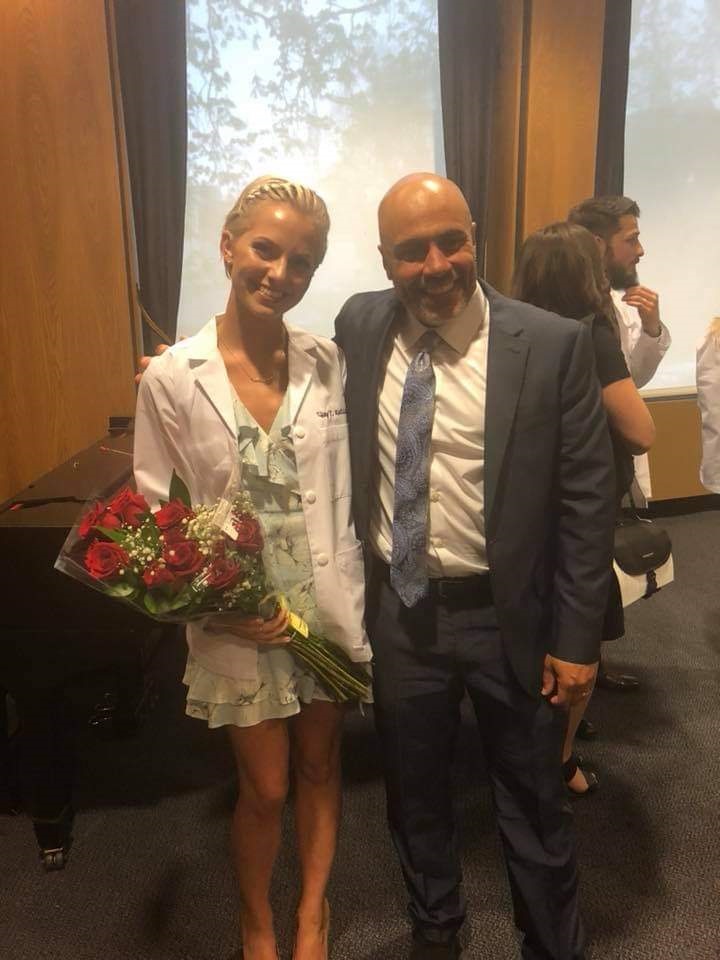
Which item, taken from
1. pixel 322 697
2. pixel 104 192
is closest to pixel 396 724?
pixel 322 697

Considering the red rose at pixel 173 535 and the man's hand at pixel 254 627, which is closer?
the red rose at pixel 173 535

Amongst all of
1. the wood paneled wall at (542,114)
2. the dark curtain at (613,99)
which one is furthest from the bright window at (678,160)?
the wood paneled wall at (542,114)

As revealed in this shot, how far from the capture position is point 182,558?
129 cm

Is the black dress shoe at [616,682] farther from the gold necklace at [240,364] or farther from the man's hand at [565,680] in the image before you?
the gold necklace at [240,364]

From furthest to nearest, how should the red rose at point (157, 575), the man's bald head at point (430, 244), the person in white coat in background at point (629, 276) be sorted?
the person in white coat in background at point (629, 276), the man's bald head at point (430, 244), the red rose at point (157, 575)

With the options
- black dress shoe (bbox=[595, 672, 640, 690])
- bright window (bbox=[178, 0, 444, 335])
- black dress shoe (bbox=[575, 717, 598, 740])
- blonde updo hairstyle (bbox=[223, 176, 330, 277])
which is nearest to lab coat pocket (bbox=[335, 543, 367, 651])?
blonde updo hairstyle (bbox=[223, 176, 330, 277])

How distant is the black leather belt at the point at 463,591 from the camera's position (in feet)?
5.12

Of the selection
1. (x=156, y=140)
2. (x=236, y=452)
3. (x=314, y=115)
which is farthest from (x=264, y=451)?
(x=314, y=115)

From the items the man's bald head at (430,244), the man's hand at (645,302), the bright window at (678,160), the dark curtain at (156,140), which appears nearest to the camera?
the man's bald head at (430,244)

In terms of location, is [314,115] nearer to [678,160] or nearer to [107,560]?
[678,160]

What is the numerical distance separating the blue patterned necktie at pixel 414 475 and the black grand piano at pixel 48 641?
2.58ft

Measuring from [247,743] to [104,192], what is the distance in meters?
2.57

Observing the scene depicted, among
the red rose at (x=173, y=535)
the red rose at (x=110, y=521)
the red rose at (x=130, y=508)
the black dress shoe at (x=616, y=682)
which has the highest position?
the red rose at (x=130, y=508)

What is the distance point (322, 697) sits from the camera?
1617 mm
